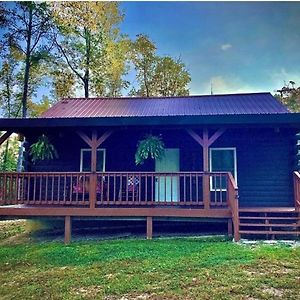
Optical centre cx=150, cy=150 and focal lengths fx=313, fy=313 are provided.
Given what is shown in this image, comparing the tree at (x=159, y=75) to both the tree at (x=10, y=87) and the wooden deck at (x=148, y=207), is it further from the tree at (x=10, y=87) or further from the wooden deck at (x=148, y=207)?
the wooden deck at (x=148, y=207)

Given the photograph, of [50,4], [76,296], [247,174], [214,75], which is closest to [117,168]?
[247,174]

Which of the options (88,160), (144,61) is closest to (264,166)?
(88,160)

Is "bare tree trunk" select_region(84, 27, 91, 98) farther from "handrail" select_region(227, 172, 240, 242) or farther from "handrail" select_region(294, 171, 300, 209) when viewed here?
"handrail" select_region(294, 171, 300, 209)

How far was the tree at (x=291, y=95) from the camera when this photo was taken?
24656 millimetres

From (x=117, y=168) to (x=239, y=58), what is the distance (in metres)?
12.8

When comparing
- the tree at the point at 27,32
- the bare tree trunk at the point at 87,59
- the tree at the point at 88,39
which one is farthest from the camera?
the bare tree trunk at the point at 87,59

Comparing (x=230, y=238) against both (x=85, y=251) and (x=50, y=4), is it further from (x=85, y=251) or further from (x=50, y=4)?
(x=50, y=4)

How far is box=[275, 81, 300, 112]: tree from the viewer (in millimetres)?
24656

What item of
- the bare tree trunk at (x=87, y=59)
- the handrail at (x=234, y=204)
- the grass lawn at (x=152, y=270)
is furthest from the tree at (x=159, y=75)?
the grass lawn at (x=152, y=270)

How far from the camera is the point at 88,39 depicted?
64.0 feet

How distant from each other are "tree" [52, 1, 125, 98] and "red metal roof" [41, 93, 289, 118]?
7648 millimetres

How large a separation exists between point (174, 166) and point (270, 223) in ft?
11.1

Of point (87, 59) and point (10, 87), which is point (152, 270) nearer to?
point (87, 59)

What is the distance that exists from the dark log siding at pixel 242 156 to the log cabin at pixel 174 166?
1.2 inches
